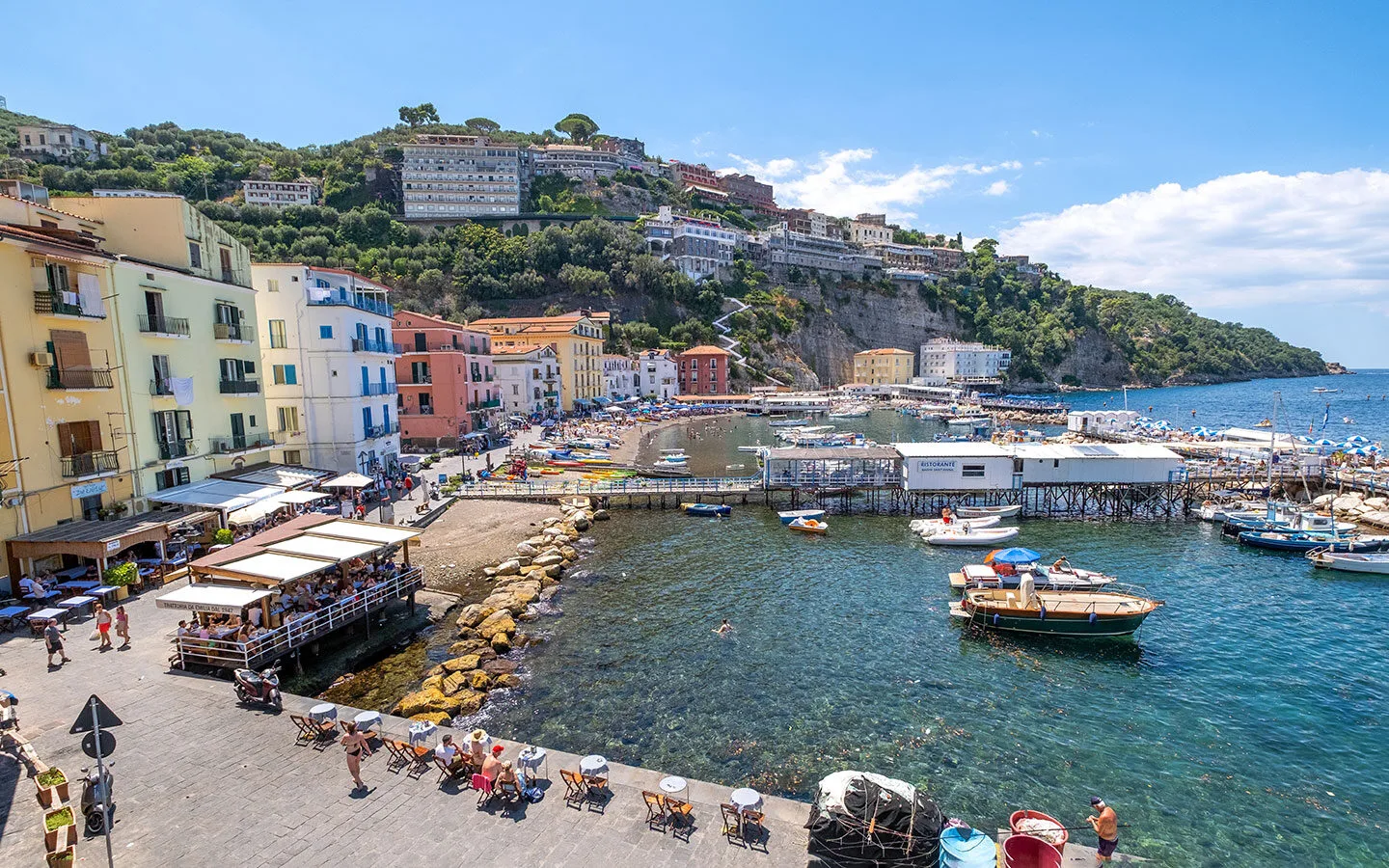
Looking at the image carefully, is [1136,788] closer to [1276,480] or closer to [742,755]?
[742,755]

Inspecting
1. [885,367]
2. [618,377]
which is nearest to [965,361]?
[885,367]

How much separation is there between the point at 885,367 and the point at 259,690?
155m

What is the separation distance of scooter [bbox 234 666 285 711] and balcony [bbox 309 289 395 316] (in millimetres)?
28897

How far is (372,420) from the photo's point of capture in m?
44.0

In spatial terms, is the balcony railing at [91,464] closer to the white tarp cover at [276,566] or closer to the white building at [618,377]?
the white tarp cover at [276,566]

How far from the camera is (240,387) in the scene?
33.5 metres

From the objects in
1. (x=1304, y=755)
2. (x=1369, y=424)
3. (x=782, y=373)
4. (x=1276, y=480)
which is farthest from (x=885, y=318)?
(x=1304, y=755)

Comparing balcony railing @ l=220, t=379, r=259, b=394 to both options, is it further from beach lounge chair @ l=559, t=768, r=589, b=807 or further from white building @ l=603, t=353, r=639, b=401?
white building @ l=603, t=353, r=639, b=401

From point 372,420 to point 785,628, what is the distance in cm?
3250

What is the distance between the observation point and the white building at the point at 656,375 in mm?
115938

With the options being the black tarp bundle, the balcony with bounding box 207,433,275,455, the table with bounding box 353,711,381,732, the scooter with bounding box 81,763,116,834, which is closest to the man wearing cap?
the black tarp bundle

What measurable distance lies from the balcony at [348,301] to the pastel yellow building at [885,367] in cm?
13095

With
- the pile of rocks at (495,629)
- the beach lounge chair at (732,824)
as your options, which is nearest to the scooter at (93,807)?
the pile of rocks at (495,629)

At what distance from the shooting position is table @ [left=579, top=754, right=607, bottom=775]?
13.4m
